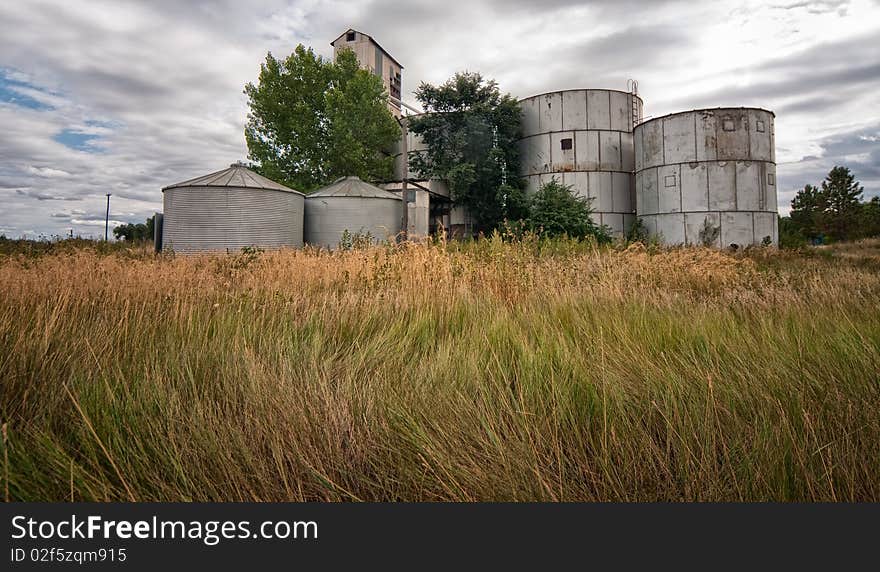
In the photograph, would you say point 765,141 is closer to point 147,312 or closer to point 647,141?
point 647,141

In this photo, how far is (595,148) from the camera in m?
24.4

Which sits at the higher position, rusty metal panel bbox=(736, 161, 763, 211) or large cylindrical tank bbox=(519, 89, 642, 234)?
large cylindrical tank bbox=(519, 89, 642, 234)

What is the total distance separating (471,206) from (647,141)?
9467 millimetres

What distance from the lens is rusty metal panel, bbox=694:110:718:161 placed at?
20.9 metres

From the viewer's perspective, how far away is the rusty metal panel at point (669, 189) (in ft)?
70.5

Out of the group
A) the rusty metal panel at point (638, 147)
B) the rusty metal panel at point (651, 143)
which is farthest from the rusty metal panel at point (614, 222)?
the rusty metal panel at point (651, 143)

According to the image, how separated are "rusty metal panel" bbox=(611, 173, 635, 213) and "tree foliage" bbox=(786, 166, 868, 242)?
35940 millimetres

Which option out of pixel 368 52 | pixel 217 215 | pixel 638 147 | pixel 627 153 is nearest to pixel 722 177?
pixel 638 147

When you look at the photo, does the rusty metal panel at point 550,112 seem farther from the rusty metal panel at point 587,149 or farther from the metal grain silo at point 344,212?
the metal grain silo at point 344,212

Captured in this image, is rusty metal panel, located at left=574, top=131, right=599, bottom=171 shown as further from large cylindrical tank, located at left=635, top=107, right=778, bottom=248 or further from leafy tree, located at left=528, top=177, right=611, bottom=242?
large cylindrical tank, located at left=635, top=107, right=778, bottom=248

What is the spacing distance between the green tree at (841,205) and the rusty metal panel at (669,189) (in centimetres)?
4242

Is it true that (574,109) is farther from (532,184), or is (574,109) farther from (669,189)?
(669,189)

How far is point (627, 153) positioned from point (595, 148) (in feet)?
6.45

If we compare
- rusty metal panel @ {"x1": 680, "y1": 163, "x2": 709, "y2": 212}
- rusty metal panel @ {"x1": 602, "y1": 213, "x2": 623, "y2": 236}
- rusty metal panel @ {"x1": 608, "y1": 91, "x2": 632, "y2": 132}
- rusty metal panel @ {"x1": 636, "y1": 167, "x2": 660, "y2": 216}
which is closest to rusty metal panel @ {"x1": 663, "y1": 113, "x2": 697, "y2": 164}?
rusty metal panel @ {"x1": 680, "y1": 163, "x2": 709, "y2": 212}
